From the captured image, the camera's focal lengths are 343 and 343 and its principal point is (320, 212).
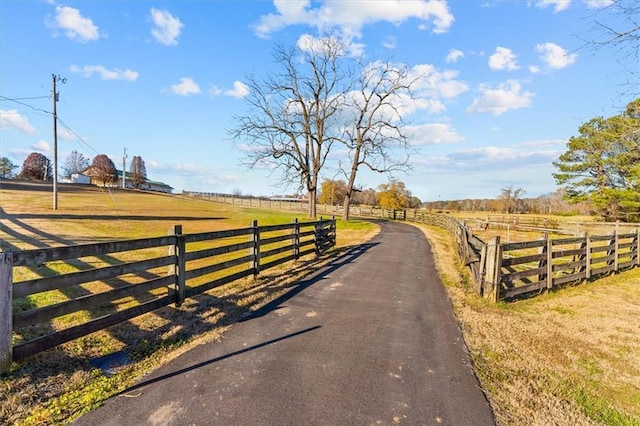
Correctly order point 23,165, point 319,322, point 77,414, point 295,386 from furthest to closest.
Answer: point 23,165
point 319,322
point 295,386
point 77,414

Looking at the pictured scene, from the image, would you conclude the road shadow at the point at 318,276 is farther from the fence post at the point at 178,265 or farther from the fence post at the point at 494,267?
the fence post at the point at 494,267

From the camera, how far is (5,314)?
344 cm

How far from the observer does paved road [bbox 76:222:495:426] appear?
304 centimetres

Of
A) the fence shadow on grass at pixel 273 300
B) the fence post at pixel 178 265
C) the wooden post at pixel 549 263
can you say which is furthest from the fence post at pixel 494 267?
the fence post at pixel 178 265

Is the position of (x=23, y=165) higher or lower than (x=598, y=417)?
higher

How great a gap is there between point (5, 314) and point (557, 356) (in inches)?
258

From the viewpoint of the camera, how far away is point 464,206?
81188 mm

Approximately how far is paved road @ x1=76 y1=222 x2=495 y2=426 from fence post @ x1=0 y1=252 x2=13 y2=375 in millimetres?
1290

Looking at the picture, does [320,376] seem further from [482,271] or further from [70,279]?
[482,271]

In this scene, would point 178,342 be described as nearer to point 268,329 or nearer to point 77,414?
point 268,329

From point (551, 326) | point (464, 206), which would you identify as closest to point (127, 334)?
point (551, 326)

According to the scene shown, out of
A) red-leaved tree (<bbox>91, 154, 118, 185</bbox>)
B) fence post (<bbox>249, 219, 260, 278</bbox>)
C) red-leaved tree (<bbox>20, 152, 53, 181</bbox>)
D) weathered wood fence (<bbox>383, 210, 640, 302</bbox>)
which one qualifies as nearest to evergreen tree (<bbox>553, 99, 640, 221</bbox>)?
weathered wood fence (<bbox>383, 210, 640, 302</bbox>)

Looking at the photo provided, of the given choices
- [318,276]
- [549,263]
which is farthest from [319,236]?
[549,263]

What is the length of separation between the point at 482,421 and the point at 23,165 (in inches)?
4669
